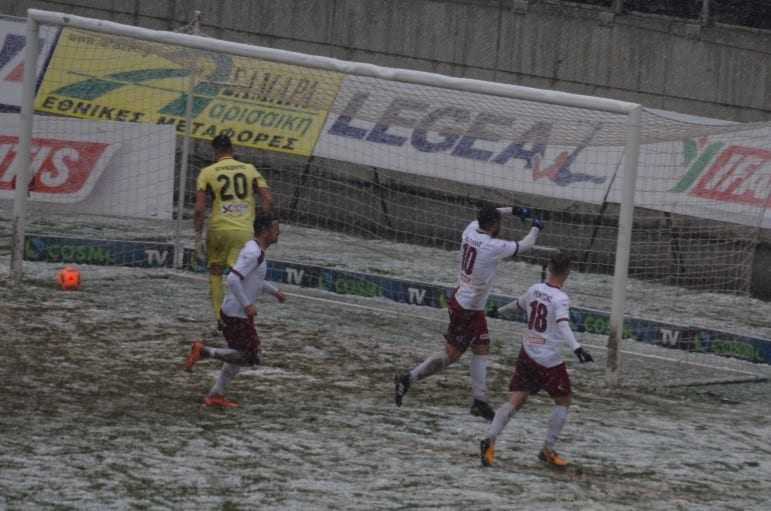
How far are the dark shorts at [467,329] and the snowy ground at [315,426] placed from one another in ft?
1.95

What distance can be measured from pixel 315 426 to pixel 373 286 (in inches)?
237

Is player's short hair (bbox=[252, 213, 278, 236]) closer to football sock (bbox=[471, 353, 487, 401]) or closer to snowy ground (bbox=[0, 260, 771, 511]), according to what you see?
snowy ground (bbox=[0, 260, 771, 511])

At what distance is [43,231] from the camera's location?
808 inches

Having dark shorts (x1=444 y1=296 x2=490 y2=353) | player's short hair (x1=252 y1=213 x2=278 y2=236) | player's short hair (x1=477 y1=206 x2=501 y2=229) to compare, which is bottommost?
dark shorts (x1=444 y1=296 x2=490 y2=353)

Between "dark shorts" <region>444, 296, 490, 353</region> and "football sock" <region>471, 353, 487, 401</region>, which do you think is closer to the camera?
"football sock" <region>471, 353, 487, 401</region>

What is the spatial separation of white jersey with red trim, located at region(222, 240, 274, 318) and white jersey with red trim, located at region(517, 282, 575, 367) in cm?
227

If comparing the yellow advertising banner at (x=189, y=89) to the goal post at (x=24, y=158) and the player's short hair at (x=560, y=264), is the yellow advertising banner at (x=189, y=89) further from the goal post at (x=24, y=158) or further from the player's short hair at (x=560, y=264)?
the player's short hair at (x=560, y=264)

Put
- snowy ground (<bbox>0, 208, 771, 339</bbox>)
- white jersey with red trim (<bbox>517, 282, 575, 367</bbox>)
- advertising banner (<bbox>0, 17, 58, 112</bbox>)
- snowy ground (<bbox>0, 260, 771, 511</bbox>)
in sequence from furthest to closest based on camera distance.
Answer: advertising banner (<bbox>0, 17, 58, 112</bbox>) → snowy ground (<bbox>0, 208, 771, 339</bbox>) → white jersey with red trim (<bbox>517, 282, 575, 367</bbox>) → snowy ground (<bbox>0, 260, 771, 511</bbox>)

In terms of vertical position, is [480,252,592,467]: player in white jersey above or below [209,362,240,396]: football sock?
above

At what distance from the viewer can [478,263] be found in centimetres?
1255

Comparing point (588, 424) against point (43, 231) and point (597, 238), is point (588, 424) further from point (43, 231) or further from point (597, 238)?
point (43, 231)

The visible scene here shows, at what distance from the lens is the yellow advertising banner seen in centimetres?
1853

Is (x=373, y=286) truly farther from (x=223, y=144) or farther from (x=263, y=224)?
(x=263, y=224)

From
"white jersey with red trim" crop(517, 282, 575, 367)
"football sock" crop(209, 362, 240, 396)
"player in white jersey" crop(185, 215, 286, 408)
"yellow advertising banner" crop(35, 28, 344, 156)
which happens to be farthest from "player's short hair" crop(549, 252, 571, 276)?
"yellow advertising banner" crop(35, 28, 344, 156)
